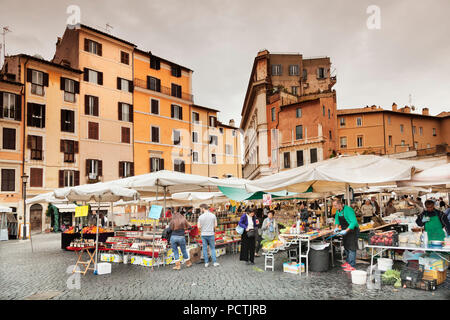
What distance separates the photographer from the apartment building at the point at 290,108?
39.2 metres

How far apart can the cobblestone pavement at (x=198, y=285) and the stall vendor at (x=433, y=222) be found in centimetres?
100

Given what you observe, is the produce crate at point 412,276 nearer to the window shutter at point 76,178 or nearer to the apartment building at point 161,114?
the window shutter at point 76,178

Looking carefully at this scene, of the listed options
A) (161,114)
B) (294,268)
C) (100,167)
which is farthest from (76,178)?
(294,268)

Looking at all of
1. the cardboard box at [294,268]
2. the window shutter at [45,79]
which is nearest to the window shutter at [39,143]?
the window shutter at [45,79]

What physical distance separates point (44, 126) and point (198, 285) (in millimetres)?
26000

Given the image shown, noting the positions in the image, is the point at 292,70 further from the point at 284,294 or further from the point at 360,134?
the point at 284,294

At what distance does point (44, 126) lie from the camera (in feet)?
93.5

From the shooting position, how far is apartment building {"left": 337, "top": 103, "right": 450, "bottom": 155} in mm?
52219

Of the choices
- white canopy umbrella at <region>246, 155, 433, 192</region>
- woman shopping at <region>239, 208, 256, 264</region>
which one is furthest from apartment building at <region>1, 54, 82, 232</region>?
white canopy umbrella at <region>246, 155, 433, 192</region>

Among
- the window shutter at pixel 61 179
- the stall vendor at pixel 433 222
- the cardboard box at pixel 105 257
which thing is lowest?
the cardboard box at pixel 105 257

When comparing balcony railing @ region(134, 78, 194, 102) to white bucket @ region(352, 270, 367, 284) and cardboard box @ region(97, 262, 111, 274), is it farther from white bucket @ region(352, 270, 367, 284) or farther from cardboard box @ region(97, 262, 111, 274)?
white bucket @ region(352, 270, 367, 284)

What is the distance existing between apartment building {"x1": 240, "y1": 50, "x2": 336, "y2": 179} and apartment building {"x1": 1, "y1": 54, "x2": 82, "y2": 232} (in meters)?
22.7

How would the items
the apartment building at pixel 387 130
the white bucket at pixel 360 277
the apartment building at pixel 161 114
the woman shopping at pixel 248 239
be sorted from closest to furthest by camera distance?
1. the white bucket at pixel 360 277
2. the woman shopping at pixel 248 239
3. the apartment building at pixel 161 114
4. the apartment building at pixel 387 130
